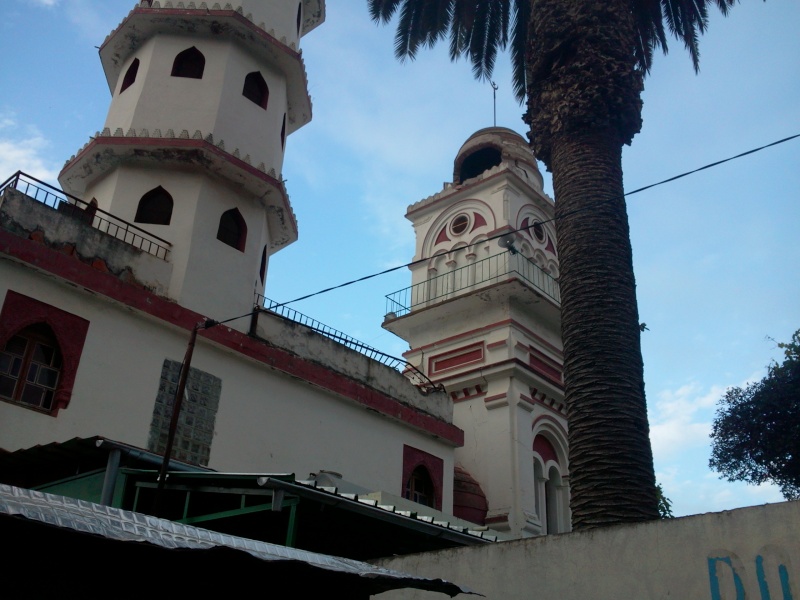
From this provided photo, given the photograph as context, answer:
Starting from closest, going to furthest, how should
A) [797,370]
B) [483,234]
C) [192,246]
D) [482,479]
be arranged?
1. [192,246]
2. [482,479]
3. [797,370]
4. [483,234]

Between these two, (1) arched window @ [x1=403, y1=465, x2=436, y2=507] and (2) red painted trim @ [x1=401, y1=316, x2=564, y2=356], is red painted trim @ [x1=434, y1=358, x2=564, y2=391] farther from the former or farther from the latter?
(1) arched window @ [x1=403, y1=465, x2=436, y2=507]

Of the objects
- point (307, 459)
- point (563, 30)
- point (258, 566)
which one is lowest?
point (258, 566)

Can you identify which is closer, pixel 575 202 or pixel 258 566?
pixel 258 566

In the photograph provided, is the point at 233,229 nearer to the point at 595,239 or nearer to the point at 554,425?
the point at 595,239

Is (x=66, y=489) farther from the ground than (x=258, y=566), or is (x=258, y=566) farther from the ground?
(x=66, y=489)

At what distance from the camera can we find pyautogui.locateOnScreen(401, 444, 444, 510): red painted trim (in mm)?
15883

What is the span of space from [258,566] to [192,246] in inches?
355

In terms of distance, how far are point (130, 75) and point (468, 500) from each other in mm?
11064

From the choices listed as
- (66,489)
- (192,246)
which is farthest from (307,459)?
(66,489)

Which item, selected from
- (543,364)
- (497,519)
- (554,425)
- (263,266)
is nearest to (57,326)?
(263,266)

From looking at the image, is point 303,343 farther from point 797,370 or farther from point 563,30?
point 797,370

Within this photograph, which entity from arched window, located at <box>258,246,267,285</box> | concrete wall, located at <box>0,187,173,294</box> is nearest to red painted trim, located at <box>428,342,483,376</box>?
arched window, located at <box>258,246,267,285</box>

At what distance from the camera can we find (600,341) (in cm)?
875

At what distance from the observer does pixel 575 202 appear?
9836 mm
